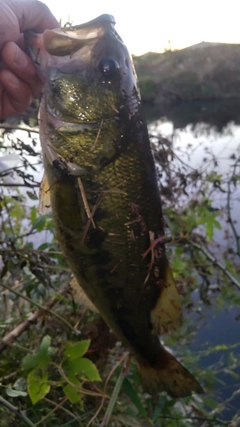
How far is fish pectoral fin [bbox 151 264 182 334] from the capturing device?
163 cm

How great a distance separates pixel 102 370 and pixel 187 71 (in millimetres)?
20240

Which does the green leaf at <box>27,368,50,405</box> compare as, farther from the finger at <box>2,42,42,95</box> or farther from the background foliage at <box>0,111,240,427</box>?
the finger at <box>2,42,42,95</box>

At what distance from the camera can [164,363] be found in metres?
1.80

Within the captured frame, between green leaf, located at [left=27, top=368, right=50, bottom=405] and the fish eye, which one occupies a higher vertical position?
the fish eye

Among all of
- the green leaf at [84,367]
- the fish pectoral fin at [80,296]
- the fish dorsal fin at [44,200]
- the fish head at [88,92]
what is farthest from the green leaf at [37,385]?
the fish head at [88,92]

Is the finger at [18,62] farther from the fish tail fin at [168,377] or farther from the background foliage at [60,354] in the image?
the fish tail fin at [168,377]

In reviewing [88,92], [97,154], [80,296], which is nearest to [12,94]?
[88,92]

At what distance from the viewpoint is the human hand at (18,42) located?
1.46 m

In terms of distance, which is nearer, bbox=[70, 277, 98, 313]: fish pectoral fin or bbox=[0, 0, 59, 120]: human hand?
bbox=[0, 0, 59, 120]: human hand

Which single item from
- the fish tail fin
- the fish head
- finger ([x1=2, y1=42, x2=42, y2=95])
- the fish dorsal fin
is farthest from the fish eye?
the fish tail fin

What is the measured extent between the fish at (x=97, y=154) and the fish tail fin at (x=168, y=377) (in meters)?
0.48

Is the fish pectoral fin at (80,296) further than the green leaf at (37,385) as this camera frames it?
Yes

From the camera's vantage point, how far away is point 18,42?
153cm

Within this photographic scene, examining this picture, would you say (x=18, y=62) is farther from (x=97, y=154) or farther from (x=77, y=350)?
(x=77, y=350)
